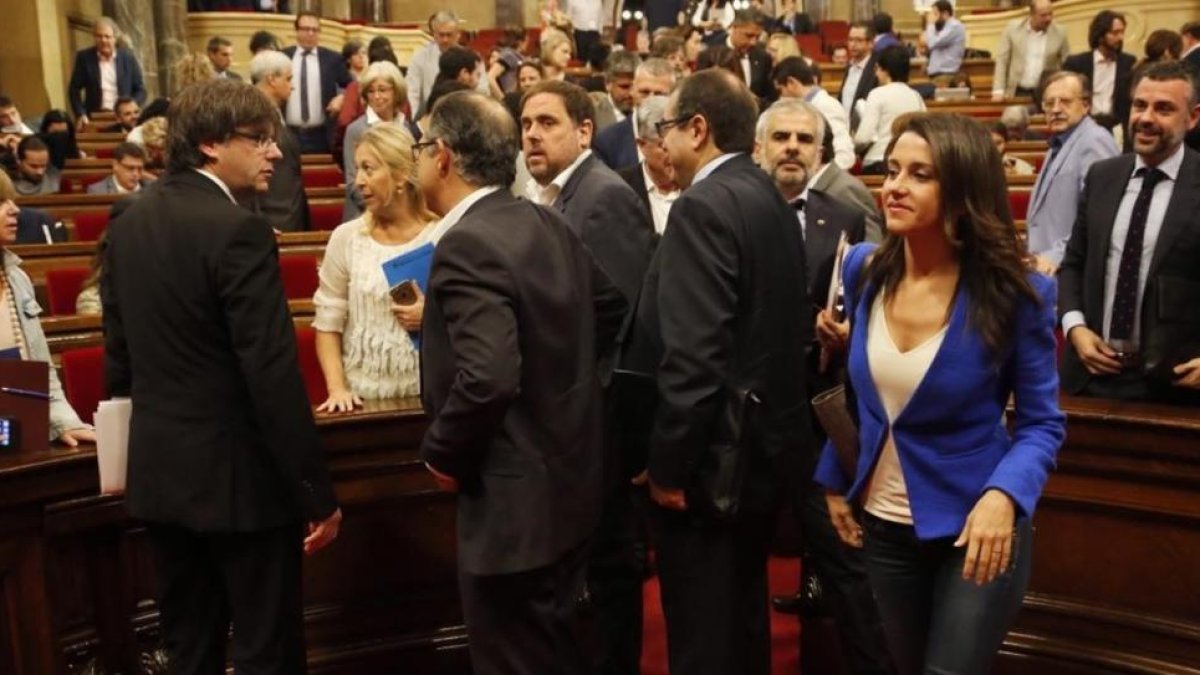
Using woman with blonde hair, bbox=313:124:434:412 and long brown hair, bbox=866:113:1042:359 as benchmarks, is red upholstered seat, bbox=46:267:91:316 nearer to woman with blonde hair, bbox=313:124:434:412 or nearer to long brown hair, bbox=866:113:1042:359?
woman with blonde hair, bbox=313:124:434:412

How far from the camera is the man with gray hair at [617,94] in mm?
5824

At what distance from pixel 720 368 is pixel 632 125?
8.53 ft

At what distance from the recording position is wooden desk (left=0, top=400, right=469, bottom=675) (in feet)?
8.61

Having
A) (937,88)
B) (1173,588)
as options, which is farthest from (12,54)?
(1173,588)

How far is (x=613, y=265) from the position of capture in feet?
10.1

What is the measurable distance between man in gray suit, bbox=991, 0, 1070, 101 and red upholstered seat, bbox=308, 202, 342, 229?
702 cm

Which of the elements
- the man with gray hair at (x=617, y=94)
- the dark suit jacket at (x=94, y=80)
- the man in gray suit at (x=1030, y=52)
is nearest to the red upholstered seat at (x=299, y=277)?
the man with gray hair at (x=617, y=94)

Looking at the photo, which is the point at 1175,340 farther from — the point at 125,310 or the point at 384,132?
the point at 125,310

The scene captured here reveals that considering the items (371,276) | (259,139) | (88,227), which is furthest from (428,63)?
(259,139)

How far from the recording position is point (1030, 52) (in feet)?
37.6

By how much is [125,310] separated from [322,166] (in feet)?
22.1

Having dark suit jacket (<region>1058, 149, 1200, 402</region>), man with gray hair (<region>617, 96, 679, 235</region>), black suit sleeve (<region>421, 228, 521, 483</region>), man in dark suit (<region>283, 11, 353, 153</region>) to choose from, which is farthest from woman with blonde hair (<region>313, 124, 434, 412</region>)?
man in dark suit (<region>283, 11, 353, 153</region>)

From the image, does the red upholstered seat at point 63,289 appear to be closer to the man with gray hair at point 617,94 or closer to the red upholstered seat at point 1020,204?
the man with gray hair at point 617,94

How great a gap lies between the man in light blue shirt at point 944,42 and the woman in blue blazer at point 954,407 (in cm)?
1169
